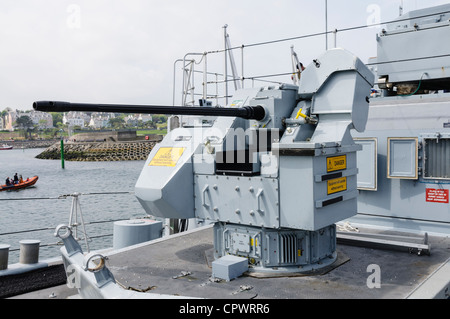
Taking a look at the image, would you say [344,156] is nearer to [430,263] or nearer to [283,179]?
[283,179]

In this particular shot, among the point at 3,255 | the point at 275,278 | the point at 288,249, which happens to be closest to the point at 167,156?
the point at 288,249

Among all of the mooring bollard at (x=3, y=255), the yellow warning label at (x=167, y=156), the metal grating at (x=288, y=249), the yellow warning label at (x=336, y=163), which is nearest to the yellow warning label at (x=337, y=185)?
the yellow warning label at (x=336, y=163)

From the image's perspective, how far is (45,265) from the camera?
5.93 meters

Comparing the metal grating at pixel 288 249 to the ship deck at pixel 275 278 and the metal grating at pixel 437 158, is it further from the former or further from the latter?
the metal grating at pixel 437 158

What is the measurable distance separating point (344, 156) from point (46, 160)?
80606 millimetres

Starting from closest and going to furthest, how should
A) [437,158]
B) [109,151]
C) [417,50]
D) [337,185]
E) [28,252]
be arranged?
1. [337,185]
2. [28,252]
3. [437,158]
4. [417,50]
5. [109,151]

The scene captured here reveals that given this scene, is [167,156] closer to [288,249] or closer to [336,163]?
[288,249]

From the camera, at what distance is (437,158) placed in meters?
6.91

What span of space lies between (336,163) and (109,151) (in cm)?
6781

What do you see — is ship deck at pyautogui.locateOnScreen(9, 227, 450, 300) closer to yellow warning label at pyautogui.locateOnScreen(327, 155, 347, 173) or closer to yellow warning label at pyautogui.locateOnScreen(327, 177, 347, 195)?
yellow warning label at pyautogui.locateOnScreen(327, 177, 347, 195)

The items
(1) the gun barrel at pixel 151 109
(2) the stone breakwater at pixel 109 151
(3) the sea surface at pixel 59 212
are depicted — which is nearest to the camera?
(1) the gun barrel at pixel 151 109

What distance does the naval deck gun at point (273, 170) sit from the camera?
4719 mm

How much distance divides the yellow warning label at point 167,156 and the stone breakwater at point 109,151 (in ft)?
201
